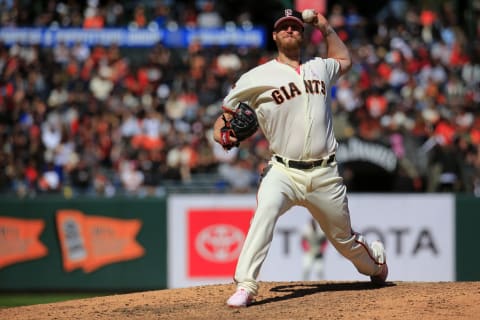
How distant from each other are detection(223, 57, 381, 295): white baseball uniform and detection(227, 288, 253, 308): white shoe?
0.03 meters

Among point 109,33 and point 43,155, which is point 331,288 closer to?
point 43,155

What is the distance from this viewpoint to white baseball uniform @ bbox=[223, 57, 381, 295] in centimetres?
619

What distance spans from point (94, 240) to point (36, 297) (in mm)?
1092

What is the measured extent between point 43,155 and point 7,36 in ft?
14.0

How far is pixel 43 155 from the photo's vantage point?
15.4m

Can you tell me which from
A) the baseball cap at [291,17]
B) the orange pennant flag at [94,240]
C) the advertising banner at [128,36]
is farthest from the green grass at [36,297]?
the advertising banner at [128,36]

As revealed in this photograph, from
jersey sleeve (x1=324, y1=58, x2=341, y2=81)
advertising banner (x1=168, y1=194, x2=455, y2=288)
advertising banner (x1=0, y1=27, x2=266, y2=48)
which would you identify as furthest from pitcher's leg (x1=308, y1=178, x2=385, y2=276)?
advertising banner (x1=0, y1=27, x2=266, y2=48)

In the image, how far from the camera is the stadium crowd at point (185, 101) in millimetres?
14172

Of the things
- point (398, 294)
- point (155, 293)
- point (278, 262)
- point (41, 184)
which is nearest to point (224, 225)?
point (278, 262)

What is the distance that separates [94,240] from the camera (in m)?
12.8

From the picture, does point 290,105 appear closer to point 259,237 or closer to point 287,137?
point 287,137

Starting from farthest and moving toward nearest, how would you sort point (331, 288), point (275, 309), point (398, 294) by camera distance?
point (331, 288) → point (398, 294) → point (275, 309)

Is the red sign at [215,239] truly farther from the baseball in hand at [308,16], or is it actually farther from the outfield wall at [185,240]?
the baseball in hand at [308,16]

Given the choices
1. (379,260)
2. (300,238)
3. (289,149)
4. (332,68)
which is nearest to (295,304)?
(379,260)
